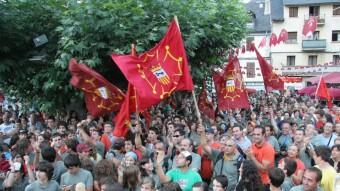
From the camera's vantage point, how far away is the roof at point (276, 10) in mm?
47156

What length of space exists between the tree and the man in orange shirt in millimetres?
4904

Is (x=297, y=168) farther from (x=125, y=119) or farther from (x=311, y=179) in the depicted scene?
(x=125, y=119)

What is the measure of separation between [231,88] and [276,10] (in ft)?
119

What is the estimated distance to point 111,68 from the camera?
13352 mm

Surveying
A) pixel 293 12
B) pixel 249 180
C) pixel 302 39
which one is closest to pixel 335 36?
pixel 302 39

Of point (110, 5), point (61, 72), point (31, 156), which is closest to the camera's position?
point (31, 156)

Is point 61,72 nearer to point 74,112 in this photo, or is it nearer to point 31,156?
point 74,112

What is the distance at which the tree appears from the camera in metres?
12.3

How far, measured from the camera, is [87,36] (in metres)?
12.5

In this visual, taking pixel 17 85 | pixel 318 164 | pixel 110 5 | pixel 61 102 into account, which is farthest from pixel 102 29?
pixel 318 164

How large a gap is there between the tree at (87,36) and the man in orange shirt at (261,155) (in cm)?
490

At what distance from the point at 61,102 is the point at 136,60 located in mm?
5554

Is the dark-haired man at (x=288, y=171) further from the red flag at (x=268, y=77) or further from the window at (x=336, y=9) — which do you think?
the window at (x=336, y=9)

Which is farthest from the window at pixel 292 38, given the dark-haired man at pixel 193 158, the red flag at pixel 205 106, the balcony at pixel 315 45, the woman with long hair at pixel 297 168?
the dark-haired man at pixel 193 158
